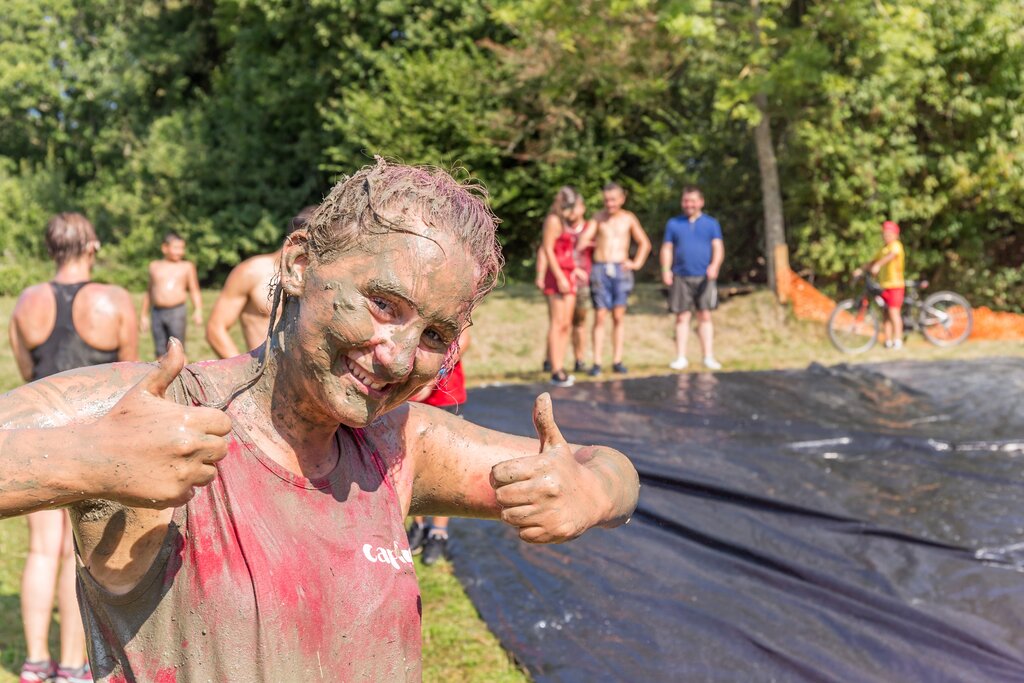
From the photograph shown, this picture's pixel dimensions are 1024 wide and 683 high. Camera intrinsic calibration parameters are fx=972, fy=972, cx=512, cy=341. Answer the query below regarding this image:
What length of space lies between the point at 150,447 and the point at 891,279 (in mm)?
12137

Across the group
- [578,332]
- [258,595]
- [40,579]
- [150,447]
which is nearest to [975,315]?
[578,332]

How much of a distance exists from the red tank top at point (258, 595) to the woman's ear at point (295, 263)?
216 millimetres

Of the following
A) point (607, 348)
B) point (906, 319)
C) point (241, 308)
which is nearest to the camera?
point (241, 308)

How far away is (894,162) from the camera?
14.0 meters

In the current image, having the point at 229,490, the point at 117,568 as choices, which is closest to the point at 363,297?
the point at 229,490

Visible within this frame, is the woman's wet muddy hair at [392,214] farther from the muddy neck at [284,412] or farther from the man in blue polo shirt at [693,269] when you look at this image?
the man in blue polo shirt at [693,269]

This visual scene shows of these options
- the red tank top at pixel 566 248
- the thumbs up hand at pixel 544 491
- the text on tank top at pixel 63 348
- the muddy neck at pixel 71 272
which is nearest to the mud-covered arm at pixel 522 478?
the thumbs up hand at pixel 544 491

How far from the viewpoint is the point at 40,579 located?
4.13 m

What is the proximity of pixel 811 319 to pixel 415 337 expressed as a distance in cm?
1250

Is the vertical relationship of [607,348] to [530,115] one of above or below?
below

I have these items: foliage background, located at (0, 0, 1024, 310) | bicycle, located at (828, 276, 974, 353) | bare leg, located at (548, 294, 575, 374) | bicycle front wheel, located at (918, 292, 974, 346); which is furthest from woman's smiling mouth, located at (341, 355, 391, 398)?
bicycle front wheel, located at (918, 292, 974, 346)

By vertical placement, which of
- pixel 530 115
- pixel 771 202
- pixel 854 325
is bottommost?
pixel 854 325

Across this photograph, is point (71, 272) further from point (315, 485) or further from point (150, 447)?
point (150, 447)

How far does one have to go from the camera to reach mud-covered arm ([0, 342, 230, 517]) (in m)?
1.26
